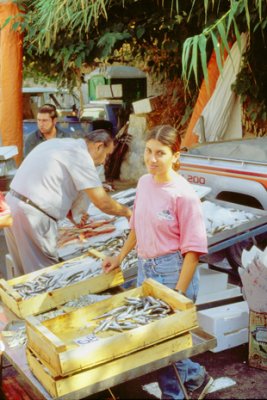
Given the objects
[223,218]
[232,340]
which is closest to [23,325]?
[232,340]

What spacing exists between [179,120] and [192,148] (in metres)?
3.84

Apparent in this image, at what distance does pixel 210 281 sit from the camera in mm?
5391

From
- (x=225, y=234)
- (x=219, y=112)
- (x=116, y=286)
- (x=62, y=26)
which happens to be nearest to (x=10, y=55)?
(x=62, y=26)

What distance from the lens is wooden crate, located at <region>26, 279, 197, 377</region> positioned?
9.20 feet

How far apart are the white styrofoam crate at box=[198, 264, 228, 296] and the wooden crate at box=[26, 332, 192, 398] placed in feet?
7.42

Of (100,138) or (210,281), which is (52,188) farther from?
(210,281)

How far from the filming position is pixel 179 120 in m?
11.6

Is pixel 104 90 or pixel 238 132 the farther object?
pixel 104 90

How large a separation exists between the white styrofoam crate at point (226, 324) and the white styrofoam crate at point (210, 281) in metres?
0.35

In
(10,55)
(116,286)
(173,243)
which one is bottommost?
(116,286)

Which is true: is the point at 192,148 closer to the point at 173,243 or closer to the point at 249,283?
the point at 249,283

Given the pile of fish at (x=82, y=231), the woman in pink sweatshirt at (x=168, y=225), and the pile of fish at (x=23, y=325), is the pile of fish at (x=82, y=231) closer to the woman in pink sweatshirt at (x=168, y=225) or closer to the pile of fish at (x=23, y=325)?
the pile of fish at (x=23, y=325)

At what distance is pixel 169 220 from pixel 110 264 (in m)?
0.78

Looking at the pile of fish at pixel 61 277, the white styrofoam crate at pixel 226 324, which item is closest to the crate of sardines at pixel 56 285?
the pile of fish at pixel 61 277
